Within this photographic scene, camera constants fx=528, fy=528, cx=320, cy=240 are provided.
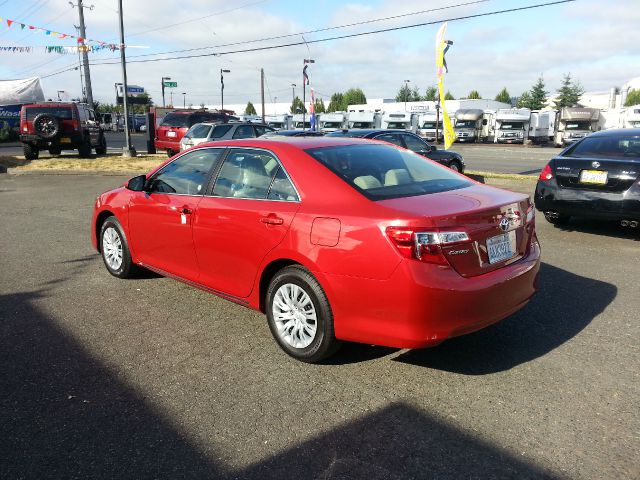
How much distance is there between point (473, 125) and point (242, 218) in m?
41.7

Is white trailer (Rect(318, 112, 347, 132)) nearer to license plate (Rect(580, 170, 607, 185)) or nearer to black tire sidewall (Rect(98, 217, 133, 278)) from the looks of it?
license plate (Rect(580, 170, 607, 185))

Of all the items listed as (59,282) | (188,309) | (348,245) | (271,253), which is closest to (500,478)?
(348,245)

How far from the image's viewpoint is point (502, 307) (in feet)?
11.2

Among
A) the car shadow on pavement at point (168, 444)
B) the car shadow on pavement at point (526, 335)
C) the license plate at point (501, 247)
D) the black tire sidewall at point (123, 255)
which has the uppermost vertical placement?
the license plate at point (501, 247)

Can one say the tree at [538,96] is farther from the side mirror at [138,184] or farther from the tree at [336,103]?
the side mirror at [138,184]

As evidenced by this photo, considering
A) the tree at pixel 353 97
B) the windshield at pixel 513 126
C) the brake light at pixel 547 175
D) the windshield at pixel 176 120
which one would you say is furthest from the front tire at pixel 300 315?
the tree at pixel 353 97

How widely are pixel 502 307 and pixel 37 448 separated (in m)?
2.81

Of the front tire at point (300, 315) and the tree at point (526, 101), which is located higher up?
the tree at point (526, 101)

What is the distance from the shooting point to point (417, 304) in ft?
10.0

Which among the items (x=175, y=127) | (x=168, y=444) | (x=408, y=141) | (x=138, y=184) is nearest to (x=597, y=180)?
(x=138, y=184)

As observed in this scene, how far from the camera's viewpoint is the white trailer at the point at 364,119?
43562mm

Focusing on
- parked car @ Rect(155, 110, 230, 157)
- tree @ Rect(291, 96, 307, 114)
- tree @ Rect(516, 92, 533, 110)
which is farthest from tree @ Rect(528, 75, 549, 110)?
parked car @ Rect(155, 110, 230, 157)

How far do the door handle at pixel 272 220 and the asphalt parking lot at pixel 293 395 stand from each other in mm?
964

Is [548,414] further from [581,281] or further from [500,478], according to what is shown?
[581,281]
